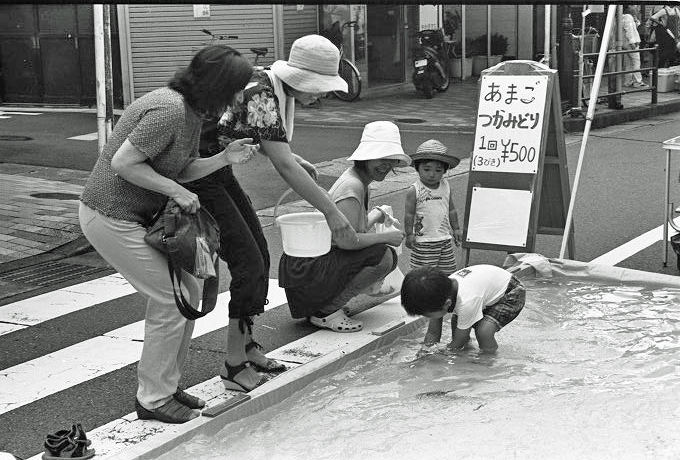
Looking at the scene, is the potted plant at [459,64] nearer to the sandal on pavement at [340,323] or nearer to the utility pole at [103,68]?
the utility pole at [103,68]

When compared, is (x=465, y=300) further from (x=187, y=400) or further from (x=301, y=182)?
(x=187, y=400)

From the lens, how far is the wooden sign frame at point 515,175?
708cm

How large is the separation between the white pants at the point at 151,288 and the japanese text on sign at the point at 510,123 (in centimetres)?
334

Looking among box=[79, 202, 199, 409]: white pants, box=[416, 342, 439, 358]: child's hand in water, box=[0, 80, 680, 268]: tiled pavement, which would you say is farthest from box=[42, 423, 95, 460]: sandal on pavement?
box=[0, 80, 680, 268]: tiled pavement

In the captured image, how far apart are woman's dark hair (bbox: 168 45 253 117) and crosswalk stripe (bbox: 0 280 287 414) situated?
75.5 inches

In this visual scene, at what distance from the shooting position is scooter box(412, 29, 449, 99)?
19.6 meters

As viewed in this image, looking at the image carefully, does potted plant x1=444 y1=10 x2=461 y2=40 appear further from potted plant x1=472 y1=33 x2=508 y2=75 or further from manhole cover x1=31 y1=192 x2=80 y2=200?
manhole cover x1=31 y1=192 x2=80 y2=200

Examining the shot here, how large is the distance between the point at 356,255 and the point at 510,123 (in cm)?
196

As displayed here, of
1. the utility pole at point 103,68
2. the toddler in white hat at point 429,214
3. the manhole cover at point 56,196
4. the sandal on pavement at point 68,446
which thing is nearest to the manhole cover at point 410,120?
the manhole cover at point 56,196

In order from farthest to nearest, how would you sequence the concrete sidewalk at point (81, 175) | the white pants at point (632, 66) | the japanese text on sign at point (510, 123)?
1. the white pants at point (632, 66)
2. the concrete sidewalk at point (81, 175)
3. the japanese text on sign at point (510, 123)

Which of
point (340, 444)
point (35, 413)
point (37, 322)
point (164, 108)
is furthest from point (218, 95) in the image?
point (37, 322)

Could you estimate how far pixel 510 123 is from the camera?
7.16 meters

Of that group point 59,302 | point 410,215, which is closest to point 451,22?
point 410,215

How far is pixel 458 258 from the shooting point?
834 centimetres
